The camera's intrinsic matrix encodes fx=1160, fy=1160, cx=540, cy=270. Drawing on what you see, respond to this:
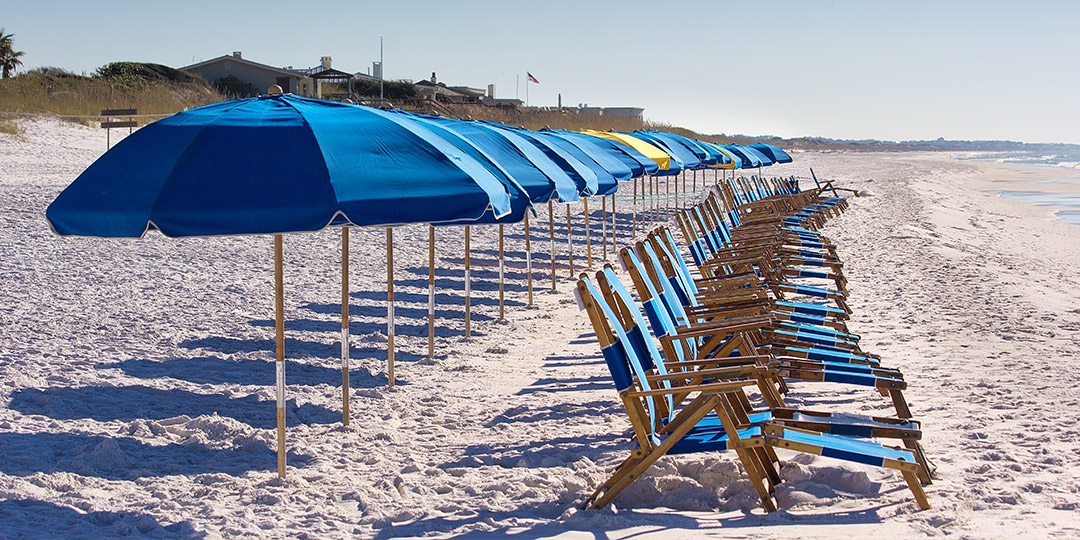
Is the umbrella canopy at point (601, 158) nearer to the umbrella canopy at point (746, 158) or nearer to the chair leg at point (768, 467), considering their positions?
the chair leg at point (768, 467)

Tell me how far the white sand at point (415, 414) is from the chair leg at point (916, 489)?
50 mm

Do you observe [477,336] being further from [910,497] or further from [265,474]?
[910,497]

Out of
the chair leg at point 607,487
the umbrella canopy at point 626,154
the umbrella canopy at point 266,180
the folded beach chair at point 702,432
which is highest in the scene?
the umbrella canopy at point 266,180

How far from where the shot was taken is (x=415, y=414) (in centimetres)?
596

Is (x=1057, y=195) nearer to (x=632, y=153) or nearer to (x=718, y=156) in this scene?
(x=718, y=156)

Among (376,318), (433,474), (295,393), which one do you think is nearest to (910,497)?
(433,474)

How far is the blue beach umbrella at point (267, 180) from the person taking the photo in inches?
155

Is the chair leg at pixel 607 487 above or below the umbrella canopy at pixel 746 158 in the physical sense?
below

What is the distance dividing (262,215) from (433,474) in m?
1.46

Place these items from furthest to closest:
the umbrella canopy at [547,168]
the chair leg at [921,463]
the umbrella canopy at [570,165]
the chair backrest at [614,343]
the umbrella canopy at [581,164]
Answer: the umbrella canopy at [581,164], the umbrella canopy at [570,165], the umbrella canopy at [547,168], the chair leg at [921,463], the chair backrest at [614,343]

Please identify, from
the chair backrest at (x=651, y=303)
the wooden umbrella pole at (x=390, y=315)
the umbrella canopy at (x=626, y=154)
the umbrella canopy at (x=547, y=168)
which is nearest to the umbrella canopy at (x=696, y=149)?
the umbrella canopy at (x=626, y=154)

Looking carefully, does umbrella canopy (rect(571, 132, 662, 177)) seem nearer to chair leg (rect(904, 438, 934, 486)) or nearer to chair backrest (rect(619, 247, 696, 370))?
chair backrest (rect(619, 247, 696, 370))

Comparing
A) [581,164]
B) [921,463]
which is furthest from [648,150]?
[921,463]

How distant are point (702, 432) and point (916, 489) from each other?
2.49 feet
